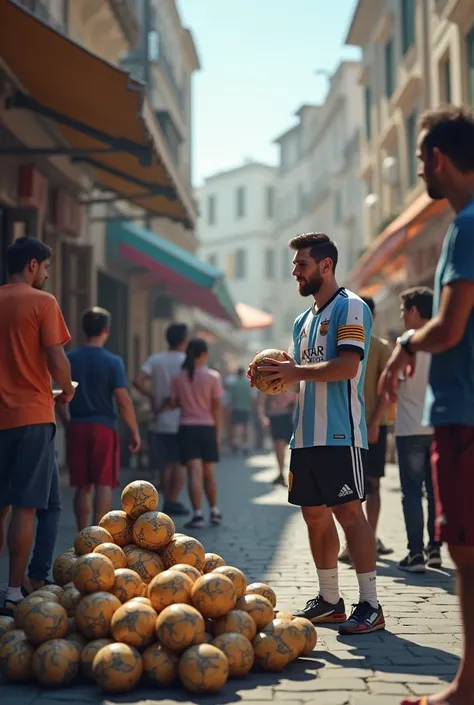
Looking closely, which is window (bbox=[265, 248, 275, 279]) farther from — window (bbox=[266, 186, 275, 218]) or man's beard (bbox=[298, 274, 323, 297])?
man's beard (bbox=[298, 274, 323, 297])

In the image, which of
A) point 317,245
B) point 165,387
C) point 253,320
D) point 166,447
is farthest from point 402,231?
point 253,320

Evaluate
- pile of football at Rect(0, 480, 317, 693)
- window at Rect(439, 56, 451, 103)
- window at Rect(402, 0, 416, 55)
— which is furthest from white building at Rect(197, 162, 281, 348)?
pile of football at Rect(0, 480, 317, 693)

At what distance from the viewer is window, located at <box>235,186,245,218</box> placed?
7128 centimetres

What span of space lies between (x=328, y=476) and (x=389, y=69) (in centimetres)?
2383

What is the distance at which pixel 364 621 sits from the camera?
501 centimetres

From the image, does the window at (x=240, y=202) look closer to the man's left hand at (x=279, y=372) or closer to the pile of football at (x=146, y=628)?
the man's left hand at (x=279, y=372)

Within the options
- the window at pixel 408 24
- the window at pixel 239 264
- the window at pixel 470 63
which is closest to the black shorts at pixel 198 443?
the window at pixel 470 63

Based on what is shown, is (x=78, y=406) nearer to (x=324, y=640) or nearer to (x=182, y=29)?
(x=324, y=640)

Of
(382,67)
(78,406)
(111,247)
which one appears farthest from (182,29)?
(78,406)

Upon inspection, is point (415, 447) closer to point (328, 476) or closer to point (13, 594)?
point (328, 476)

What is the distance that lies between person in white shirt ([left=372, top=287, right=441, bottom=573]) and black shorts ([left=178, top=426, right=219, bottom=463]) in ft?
9.11

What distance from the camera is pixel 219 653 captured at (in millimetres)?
4008

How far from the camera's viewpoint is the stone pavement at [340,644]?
3.93 metres

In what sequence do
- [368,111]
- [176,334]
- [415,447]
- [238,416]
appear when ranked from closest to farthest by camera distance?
[415,447], [176,334], [238,416], [368,111]
